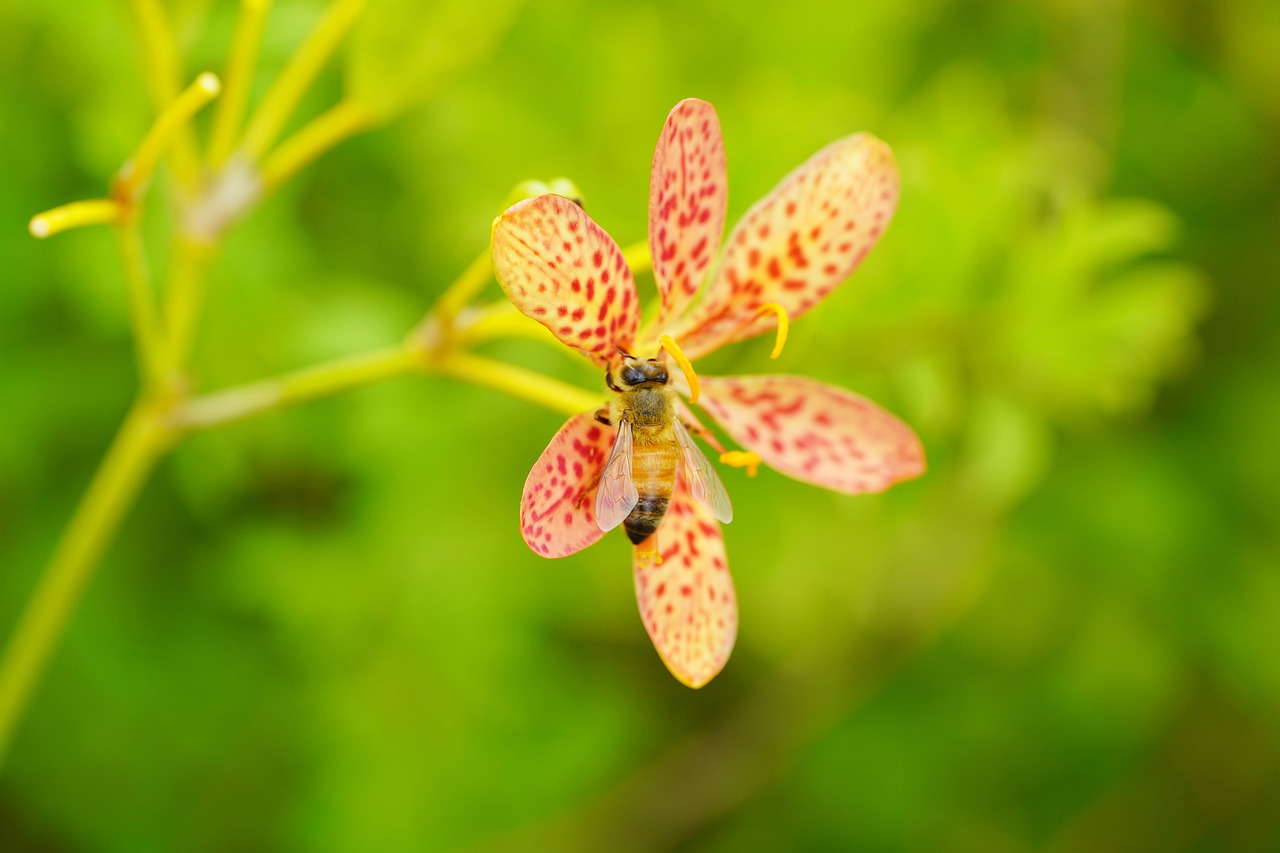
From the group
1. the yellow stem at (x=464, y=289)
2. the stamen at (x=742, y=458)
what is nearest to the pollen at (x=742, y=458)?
the stamen at (x=742, y=458)

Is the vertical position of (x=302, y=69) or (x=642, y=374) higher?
(x=302, y=69)

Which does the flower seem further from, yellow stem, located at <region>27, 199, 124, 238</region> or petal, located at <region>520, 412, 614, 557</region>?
yellow stem, located at <region>27, 199, 124, 238</region>

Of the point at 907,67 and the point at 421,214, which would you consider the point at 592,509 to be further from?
the point at 907,67

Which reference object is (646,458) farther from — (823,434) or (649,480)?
(823,434)

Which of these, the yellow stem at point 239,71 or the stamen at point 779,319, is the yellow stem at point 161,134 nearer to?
the yellow stem at point 239,71

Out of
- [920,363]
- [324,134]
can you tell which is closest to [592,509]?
[324,134]

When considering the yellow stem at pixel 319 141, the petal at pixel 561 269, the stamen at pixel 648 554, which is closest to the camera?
the petal at pixel 561 269

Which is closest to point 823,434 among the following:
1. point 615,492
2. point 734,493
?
point 615,492
